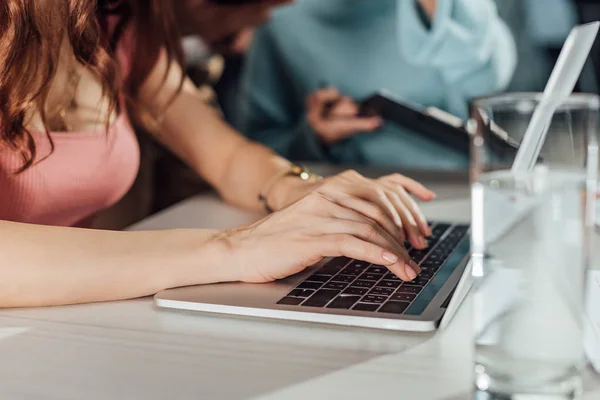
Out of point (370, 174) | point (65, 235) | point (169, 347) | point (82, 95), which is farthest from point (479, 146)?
point (370, 174)

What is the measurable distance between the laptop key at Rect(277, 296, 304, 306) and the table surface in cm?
3

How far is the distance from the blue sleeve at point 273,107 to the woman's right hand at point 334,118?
0.02 metres

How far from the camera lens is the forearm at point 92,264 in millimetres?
841

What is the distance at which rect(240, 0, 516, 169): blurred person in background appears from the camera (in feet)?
4.83

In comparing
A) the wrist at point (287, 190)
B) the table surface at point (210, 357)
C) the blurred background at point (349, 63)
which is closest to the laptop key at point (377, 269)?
the table surface at point (210, 357)

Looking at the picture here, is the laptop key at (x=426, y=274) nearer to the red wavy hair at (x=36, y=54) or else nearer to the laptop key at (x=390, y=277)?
the laptop key at (x=390, y=277)

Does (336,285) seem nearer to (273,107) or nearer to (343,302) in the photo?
(343,302)

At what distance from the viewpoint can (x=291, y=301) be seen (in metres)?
0.82

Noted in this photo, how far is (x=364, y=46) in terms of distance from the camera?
1.52m

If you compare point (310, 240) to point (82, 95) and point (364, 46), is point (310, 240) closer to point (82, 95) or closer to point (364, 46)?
point (82, 95)

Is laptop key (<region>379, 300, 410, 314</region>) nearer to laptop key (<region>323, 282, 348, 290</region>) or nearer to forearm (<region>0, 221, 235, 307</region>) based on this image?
laptop key (<region>323, 282, 348, 290</region>)

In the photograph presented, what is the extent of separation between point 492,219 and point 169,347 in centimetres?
31

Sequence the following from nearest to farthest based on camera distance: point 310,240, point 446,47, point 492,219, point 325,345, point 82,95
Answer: point 492,219 → point 325,345 → point 310,240 → point 82,95 → point 446,47

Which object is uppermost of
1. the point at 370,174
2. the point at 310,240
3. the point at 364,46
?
the point at 364,46
